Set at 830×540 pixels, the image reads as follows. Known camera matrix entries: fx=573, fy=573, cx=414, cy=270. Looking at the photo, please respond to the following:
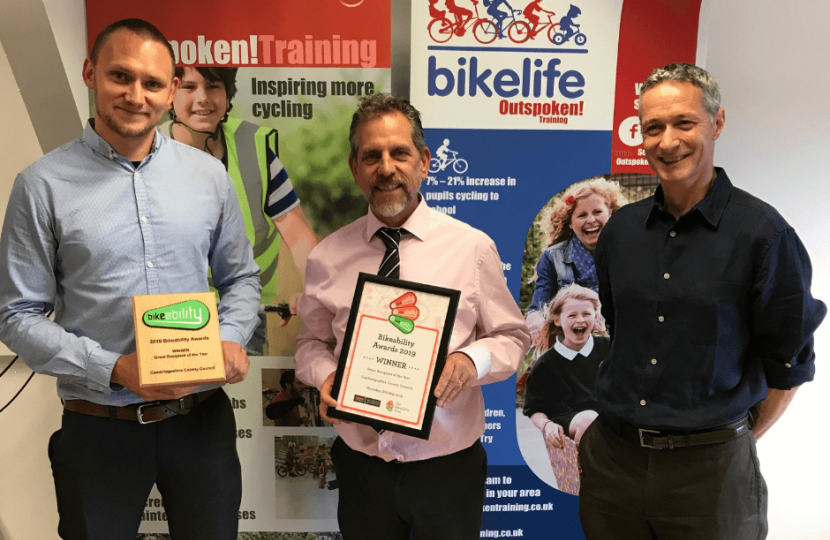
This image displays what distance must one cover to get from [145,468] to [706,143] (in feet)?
6.66

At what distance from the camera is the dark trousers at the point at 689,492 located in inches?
66.7

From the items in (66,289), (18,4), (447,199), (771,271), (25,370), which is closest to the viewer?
(771,271)

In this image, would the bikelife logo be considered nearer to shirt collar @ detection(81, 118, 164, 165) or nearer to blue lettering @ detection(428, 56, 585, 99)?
blue lettering @ detection(428, 56, 585, 99)

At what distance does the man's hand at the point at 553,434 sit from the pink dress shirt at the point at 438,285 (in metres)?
0.86

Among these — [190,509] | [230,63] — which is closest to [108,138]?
[230,63]

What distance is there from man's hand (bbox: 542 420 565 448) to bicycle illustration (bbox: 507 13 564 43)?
1.79 metres

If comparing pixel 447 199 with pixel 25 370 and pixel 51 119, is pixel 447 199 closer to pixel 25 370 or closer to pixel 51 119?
pixel 51 119

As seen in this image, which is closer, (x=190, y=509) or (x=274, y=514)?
(x=190, y=509)

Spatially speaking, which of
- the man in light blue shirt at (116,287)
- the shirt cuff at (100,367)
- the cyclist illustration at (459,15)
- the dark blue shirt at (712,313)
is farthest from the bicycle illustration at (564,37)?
the shirt cuff at (100,367)

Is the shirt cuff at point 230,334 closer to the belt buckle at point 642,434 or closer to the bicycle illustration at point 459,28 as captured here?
the belt buckle at point 642,434

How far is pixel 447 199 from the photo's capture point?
8.77 feet

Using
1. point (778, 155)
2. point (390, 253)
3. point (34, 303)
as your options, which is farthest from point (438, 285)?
point (778, 155)

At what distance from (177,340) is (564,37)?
6.72 feet

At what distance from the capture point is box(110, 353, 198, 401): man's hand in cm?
171
